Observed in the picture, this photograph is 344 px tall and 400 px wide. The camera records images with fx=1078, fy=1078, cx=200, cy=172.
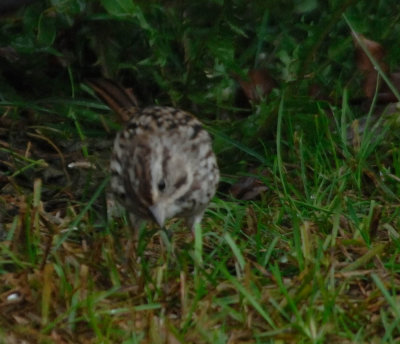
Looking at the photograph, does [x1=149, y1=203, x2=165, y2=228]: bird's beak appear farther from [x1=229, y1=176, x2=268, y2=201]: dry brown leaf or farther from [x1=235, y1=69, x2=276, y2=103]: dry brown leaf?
[x1=235, y1=69, x2=276, y2=103]: dry brown leaf

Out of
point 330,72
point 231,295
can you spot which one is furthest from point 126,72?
point 231,295

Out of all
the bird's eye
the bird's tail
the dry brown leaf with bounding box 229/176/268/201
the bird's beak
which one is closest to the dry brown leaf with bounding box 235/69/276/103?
the dry brown leaf with bounding box 229/176/268/201

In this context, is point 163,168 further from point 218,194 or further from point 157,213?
point 218,194

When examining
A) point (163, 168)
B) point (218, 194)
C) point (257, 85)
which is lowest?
point (218, 194)

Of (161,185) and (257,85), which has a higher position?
(161,185)

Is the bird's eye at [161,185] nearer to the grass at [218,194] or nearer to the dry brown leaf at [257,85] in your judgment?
the grass at [218,194]

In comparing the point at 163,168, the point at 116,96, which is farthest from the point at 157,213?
the point at 116,96
